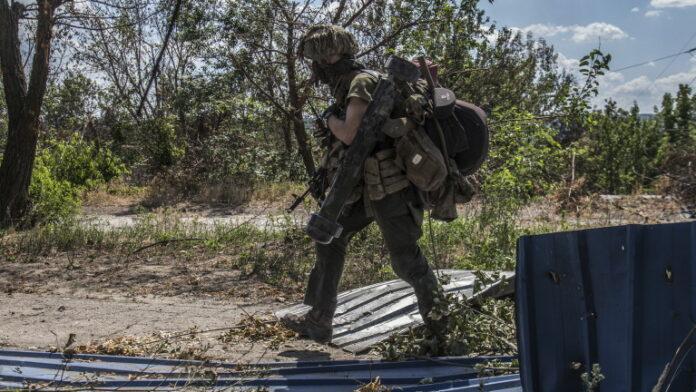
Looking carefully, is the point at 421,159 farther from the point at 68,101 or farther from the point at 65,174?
the point at 68,101

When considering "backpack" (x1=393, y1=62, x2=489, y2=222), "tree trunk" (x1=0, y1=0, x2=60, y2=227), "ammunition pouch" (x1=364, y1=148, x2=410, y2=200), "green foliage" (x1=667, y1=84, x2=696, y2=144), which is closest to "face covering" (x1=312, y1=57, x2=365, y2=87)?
"backpack" (x1=393, y1=62, x2=489, y2=222)

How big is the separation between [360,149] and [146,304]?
2.99m

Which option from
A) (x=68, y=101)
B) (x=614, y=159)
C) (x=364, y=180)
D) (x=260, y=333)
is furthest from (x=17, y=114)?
(x=68, y=101)

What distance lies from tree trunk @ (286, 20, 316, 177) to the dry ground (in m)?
2.00

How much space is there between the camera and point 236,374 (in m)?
4.03

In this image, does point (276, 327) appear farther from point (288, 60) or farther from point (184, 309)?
point (288, 60)

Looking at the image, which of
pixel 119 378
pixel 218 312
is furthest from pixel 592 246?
pixel 218 312

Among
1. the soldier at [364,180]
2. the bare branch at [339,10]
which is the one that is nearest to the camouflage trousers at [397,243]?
the soldier at [364,180]

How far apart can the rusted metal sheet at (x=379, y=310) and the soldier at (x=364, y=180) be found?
480 mm

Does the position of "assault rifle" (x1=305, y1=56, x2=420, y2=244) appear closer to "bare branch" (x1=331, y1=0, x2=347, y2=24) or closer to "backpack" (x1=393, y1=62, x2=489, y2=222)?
"backpack" (x1=393, y1=62, x2=489, y2=222)

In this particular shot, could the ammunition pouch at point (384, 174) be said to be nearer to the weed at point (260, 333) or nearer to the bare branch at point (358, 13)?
the weed at point (260, 333)

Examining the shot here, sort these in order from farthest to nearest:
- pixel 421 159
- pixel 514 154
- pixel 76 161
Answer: pixel 76 161, pixel 514 154, pixel 421 159

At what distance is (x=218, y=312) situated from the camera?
589cm

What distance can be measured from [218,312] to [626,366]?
369 centimetres
